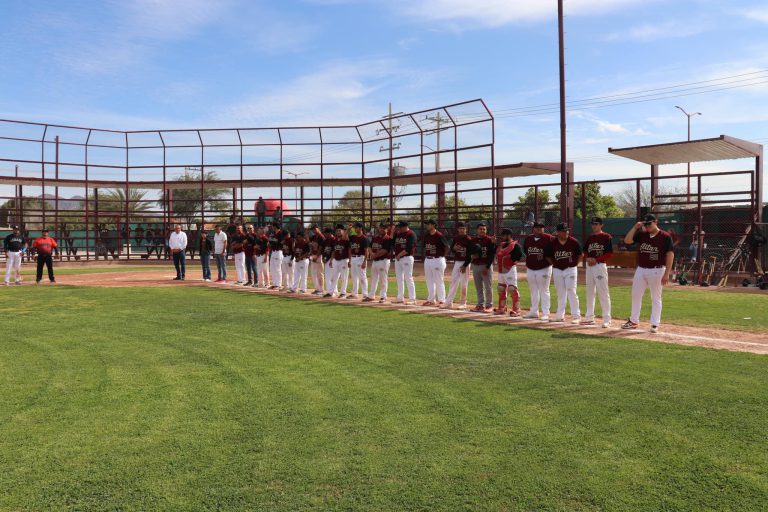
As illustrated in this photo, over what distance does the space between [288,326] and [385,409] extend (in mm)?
5249

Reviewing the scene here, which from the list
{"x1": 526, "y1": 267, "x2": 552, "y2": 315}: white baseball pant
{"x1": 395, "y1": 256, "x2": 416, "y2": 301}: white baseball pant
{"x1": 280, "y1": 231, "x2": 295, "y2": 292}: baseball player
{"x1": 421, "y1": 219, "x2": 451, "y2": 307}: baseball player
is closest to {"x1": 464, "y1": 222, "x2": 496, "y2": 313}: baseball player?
{"x1": 421, "y1": 219, "x2": 451, "y2": 307}: baseball player

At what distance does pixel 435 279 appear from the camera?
47.1 feet

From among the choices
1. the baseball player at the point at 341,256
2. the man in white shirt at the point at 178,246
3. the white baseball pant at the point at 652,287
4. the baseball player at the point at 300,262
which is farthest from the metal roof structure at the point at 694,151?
the man in white shirt at the point at 178,246

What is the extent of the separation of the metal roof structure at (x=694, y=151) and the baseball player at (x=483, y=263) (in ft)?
26.9

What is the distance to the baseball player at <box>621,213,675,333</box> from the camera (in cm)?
1005

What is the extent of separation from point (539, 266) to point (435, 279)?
309 cm

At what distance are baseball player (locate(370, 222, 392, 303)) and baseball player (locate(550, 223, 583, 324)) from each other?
15.3 ft

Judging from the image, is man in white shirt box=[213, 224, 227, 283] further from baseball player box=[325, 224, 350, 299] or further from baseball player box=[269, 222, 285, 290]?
baseball player box=[325, 224, 350, 299]

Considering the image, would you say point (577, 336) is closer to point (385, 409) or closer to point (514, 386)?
point (514, 386)

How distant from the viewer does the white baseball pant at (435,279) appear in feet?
46.6

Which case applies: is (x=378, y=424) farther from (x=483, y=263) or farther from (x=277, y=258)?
(x=277, y=258)

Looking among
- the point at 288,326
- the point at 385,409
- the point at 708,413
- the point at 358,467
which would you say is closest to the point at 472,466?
the point at 358,467

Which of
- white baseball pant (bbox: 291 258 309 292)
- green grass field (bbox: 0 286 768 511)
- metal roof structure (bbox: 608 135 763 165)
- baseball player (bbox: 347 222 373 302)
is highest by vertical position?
metal roof structure (bbox: 608 135 763 165)

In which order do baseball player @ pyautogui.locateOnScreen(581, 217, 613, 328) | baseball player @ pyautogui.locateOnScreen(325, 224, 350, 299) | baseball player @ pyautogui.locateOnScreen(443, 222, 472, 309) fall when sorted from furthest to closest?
1. baseball player @ pyautogui.locateOnScreen(325, 224, 350, 299)
2. baseball player @ pyautogui.locateOnScreen(443, 222, 472, 309)
3. baseball player @ pyautogui.locateOnScreen(581, 217, 613, 328)
